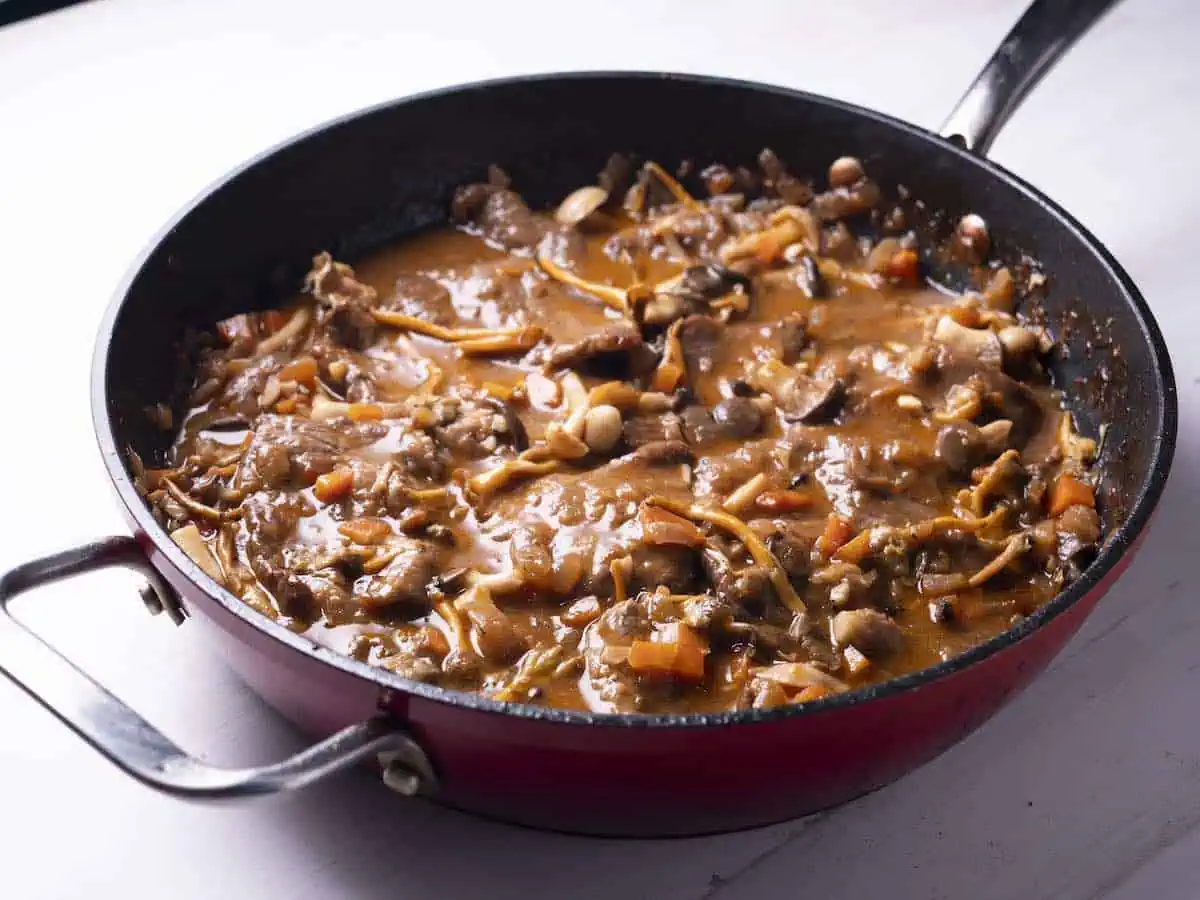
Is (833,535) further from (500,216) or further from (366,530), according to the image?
(500,216)

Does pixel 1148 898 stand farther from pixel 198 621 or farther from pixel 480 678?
pixel 198 621

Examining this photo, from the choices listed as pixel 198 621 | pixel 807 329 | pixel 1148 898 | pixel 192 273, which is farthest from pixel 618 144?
pixel 1148 898

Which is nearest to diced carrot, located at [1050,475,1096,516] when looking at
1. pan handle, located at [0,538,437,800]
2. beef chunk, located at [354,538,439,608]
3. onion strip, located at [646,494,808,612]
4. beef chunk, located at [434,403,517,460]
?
onion strip, located at [646,494,808,612]

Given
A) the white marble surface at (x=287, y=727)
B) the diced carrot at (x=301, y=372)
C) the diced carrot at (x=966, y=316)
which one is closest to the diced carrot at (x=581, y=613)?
the white marble surface at (x=287, y=727)

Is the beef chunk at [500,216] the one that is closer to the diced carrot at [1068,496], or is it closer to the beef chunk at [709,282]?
the beef chunk at [709,282]

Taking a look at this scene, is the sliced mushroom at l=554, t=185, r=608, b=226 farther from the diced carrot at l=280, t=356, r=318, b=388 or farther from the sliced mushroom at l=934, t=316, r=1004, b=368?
the sliced mushroom at l=934, t=316, r=1004, b=368

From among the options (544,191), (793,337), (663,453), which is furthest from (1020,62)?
(663,453)

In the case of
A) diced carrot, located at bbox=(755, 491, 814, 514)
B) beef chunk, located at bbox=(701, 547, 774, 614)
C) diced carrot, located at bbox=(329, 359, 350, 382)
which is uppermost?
diced carrot, located at bbox=(755, 491, 814, 514)
